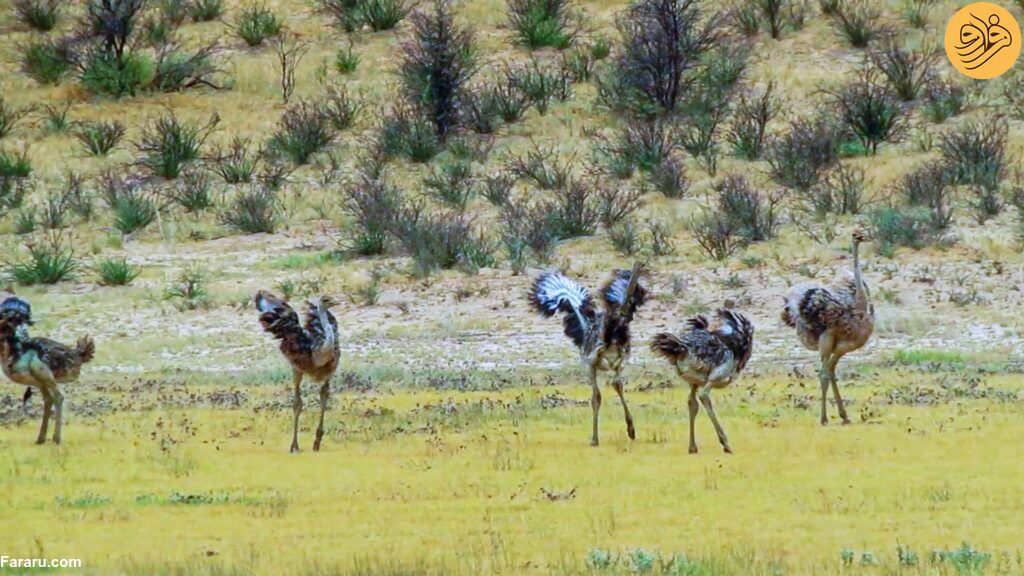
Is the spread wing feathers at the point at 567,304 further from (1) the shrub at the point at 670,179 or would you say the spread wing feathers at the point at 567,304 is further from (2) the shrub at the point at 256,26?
(2) the shrub at the point at 256,26

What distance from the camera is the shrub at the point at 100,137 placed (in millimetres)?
39500

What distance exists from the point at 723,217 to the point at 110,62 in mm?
18286

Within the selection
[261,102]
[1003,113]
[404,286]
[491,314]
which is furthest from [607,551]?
[261,102]

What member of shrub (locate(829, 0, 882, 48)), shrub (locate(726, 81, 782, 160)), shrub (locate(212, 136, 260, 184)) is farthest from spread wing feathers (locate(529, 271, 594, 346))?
shrub (locate(829, 0, 882, 48))

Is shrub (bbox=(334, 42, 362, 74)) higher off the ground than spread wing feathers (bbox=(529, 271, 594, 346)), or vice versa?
shrub (bbox=(334, 42, 362, 74))

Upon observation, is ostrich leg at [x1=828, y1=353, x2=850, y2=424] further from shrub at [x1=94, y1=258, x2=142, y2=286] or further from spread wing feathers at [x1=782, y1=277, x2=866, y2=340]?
shrub at [x1=94, y1=258, x2=142, y2=286]

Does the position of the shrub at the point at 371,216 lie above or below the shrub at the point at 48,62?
below

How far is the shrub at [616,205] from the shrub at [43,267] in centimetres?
978

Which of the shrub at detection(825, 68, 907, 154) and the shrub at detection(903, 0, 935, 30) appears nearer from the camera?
the shrub at detection(825, 68, 907, 154)

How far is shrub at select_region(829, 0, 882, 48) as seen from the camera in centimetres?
4266

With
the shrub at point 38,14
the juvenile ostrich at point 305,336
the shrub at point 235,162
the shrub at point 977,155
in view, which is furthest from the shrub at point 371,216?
the shrub at point 38,14

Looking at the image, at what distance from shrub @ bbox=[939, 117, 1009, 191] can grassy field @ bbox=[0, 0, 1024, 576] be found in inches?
15.4

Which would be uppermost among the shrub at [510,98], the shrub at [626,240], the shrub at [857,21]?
the shrub at [857,21]

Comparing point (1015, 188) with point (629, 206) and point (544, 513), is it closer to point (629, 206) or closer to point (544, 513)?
point (629, 206)
